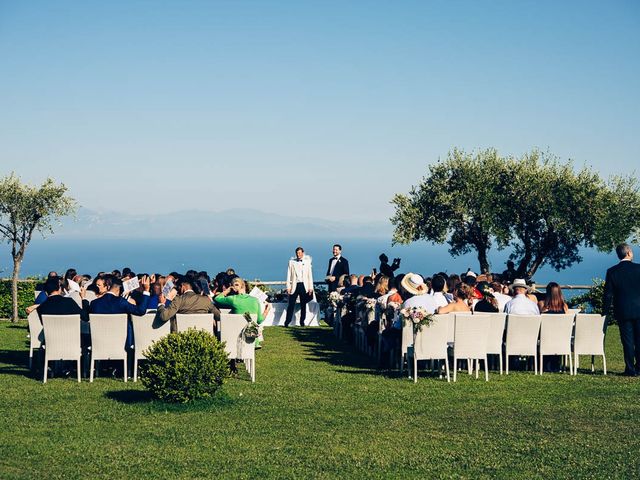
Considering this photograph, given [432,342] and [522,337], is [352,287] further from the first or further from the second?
[432,342]

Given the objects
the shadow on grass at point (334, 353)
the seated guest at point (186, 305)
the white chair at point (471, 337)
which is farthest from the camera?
the shadow on grass at point (334, 353)

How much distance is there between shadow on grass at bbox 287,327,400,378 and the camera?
14664 millimetres

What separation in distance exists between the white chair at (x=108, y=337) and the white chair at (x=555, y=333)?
681 centimetres

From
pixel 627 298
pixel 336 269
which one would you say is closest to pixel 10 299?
pixel 336 269

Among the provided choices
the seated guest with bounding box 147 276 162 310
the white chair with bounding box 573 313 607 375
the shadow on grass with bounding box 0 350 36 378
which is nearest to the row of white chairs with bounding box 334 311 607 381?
the white chair with bounding box 573 313 607 375

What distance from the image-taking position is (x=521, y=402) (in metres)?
11.6

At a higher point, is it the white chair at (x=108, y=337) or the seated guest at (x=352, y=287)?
the seated guest at (x=352, y=287)

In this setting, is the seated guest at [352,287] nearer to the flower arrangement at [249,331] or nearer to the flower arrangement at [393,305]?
the flower arrangement at [393,305]

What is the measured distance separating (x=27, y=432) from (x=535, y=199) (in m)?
24.6

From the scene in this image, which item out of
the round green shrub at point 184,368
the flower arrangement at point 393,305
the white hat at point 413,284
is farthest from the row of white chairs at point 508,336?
the round green shrub at point 184,368

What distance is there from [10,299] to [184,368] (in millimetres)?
16844

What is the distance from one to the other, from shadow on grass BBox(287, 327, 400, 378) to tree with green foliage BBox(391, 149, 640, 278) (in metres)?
11.2

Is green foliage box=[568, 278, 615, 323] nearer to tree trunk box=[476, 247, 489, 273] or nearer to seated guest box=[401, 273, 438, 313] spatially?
tree trunk box=[476, 247, 489, 273]

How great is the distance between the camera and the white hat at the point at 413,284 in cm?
1534
